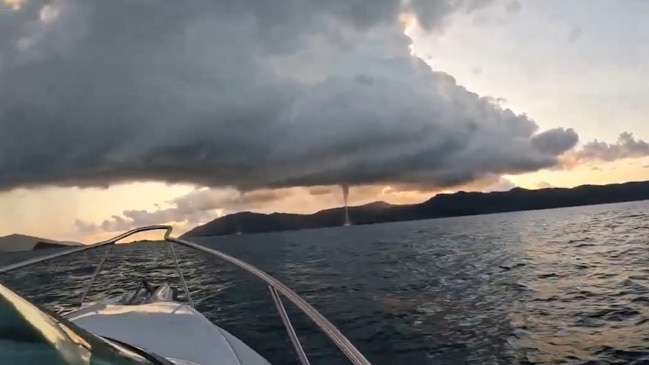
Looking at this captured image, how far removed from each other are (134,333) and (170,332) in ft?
1.08

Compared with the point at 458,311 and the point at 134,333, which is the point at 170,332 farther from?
the point at 458,311

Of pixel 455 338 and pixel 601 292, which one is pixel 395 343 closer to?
A: pixel 455 338

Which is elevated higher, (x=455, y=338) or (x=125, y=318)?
(x=125, y=318)

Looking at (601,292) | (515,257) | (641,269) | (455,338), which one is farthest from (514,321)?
(515,257)

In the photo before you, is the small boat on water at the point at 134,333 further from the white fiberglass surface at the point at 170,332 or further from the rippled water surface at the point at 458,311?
the rippled water surface at the point at 458,311

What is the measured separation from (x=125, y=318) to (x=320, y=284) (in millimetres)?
26760

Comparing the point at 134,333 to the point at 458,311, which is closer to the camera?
the point at 134,333

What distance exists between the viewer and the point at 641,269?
30.9 m

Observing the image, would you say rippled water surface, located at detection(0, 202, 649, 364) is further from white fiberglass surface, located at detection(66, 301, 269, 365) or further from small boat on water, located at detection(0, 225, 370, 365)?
white fiberglass surface, located at detection(66, 301, 269, 365)

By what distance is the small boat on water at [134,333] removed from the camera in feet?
4.17

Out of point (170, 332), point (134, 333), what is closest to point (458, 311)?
point (170, 332)

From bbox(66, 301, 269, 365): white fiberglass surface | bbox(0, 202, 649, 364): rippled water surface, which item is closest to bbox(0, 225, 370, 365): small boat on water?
bbox(66, 301, 269, 365): white fiberglass surface

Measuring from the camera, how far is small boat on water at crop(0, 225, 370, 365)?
1.27 metres

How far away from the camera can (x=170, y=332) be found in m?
4.95
